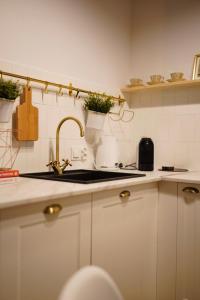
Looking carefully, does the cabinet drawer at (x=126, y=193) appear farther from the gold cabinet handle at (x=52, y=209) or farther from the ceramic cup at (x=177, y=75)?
the ceramic cup at (x=177, y=75)

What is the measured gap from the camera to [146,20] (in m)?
2.60

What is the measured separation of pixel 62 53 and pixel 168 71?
0.93 meters

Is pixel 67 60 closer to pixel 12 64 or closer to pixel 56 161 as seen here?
pixel 12 64

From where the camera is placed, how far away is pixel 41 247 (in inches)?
44.9

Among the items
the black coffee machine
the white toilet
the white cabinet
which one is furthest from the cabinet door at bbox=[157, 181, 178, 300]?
the white toilet

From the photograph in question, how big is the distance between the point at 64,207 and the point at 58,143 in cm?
67

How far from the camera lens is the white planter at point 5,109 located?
59.6 inches

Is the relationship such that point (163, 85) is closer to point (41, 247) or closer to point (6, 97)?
point (6, 97)

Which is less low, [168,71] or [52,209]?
[168,71]

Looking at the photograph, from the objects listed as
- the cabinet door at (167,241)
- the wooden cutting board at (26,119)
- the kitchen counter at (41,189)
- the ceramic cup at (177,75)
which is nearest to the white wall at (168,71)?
the ceramic cup at (177,75)

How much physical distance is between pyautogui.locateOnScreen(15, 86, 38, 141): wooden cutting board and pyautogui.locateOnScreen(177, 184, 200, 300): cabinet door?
0.93 meters

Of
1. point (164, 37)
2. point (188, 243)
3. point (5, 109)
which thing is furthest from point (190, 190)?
point (164, 37)

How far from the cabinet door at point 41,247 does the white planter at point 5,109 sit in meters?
0.59

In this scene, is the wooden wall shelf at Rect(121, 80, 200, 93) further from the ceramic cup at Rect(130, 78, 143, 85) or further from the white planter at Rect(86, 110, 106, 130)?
the white planter at Rect(86, 110, 106, 130)
